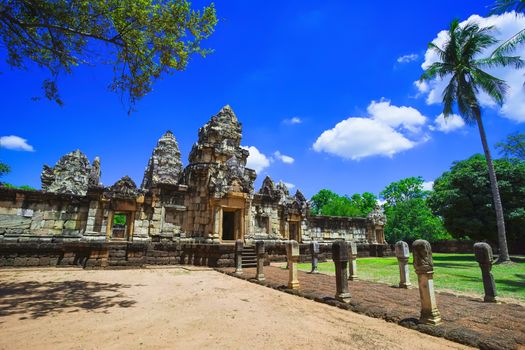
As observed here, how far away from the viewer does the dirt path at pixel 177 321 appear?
12.3 ft

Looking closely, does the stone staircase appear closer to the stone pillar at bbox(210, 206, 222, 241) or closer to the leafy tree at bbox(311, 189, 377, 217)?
the stone pillar at bbox(210, 206, 222, 241)

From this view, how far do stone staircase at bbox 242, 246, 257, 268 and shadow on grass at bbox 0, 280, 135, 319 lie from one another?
6.79 metres

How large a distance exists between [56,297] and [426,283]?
24.5 ft

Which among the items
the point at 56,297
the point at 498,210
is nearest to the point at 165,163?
the point at 56,297

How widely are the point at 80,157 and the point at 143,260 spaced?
1645 cm

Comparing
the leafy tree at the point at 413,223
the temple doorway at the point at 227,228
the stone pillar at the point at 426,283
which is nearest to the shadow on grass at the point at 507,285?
the stone pillar at the point at 426,283

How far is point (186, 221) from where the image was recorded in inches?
618

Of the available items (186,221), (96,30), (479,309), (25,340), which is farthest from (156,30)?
(479,309)

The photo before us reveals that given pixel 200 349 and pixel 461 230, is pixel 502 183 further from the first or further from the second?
pixel 200 349

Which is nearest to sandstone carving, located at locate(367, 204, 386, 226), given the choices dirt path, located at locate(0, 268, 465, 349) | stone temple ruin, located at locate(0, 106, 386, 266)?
stone temple ruin, located at locate(0, 106, 386, 266)

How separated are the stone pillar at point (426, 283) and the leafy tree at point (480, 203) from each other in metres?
19.7

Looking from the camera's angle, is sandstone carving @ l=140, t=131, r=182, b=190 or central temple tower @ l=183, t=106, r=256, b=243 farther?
sandstone carving @ l=140, t=131, r=182, b=190

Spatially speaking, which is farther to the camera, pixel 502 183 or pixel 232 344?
pixel 502 183

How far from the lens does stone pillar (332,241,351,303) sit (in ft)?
20.4
